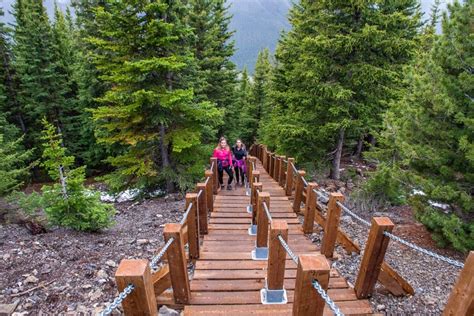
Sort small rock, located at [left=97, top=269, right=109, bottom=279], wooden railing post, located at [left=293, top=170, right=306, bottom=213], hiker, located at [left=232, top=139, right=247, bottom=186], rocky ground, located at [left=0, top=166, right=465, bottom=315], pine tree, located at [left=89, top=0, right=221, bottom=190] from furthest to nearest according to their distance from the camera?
hiker, located at [left=232, top=139, right=247, bottom=186], pine tree, located at [left=89, top=0, right=221, bottom=190], wooden railing post, located at [left=293, top=170, right=306, bottom=213], small rock, located at [left=97, top=269, right=109, bottom=279], rocky ground, located at [left=0, top=166, right=465, bottom=315]

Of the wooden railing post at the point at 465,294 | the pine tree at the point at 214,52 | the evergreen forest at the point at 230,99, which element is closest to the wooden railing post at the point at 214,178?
the evergreen forest at the point at 230,99

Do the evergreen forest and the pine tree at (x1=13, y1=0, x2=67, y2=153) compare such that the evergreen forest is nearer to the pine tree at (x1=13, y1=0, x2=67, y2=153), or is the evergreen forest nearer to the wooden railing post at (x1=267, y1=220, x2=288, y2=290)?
the pine tree at (x1=13, y1=0, x2=67, y2=153)

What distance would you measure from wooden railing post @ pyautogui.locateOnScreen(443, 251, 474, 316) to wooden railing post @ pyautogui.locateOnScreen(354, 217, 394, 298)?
1.26 metres

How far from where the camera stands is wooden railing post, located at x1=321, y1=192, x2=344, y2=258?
4.97 metres

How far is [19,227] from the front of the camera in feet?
23.3

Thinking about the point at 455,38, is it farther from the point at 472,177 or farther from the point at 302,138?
the point at 302,138

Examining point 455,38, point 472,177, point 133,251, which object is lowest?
point 133,251

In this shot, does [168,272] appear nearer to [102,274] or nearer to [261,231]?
[102,274]

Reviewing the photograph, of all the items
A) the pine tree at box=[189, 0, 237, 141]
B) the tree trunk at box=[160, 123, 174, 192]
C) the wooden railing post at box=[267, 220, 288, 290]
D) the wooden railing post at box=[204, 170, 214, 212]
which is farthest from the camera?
the pine tree at box=[189, 0, 237, 141]

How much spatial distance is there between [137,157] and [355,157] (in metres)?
15.0

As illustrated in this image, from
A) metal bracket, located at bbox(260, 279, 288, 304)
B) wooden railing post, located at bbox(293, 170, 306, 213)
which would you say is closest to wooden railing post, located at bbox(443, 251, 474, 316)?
metal bracket, located at bbox(260, 279, 288, 304)

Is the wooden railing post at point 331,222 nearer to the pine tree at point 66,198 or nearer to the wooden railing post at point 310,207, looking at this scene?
the wooden railing post at point 310,207

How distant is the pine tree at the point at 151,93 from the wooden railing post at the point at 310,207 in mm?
4923

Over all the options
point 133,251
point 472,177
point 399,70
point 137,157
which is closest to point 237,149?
point 137,157
